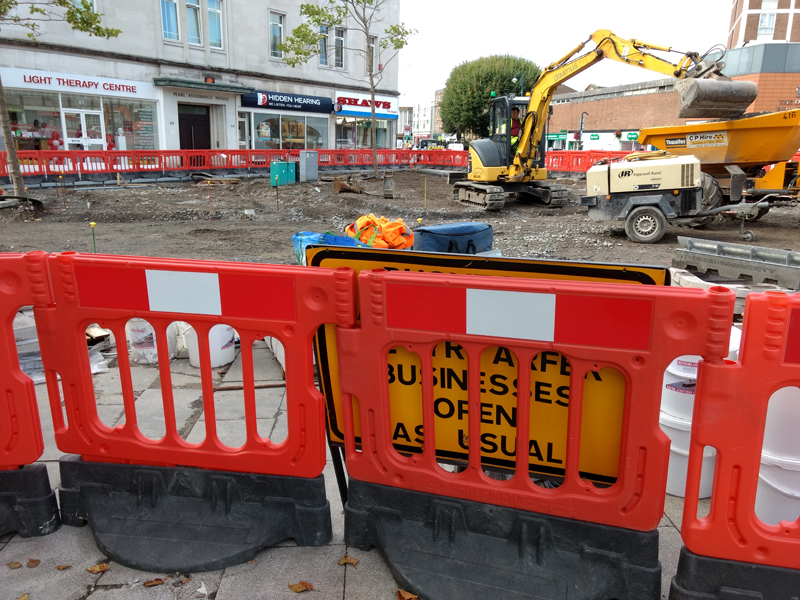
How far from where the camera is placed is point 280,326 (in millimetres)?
2580

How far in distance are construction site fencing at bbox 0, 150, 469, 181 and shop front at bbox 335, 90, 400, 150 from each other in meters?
4.88

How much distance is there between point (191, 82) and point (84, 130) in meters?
5.53

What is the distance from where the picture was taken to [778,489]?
2.56 metres

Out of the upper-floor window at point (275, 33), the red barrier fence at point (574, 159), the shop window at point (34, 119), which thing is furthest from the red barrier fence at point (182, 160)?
the upper-floor window at point (275, 33)

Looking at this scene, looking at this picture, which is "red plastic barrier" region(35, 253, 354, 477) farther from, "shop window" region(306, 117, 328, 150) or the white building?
the white building

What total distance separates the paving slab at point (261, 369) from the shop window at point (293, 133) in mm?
30113

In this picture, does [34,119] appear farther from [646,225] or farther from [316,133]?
[646,225]

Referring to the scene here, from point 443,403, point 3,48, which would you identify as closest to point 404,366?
point 443,403

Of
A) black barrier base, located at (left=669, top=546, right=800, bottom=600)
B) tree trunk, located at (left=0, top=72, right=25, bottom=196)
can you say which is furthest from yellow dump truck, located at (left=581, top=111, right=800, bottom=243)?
tree trunk, located at (left=0, top=72, right=25, bottom=196)

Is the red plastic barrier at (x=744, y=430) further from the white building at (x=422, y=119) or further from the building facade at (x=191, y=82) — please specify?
the white building at (x=422, y=119)

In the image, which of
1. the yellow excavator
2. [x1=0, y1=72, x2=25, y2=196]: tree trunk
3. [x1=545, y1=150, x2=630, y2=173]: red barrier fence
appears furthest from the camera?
[x1=545, y1=150, x2=630, y2=173]: red barrier fence

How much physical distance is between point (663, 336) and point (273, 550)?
6.67 feet

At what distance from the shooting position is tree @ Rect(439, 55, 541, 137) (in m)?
53.5

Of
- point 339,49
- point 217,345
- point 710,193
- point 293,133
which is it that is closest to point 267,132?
point 293,133
